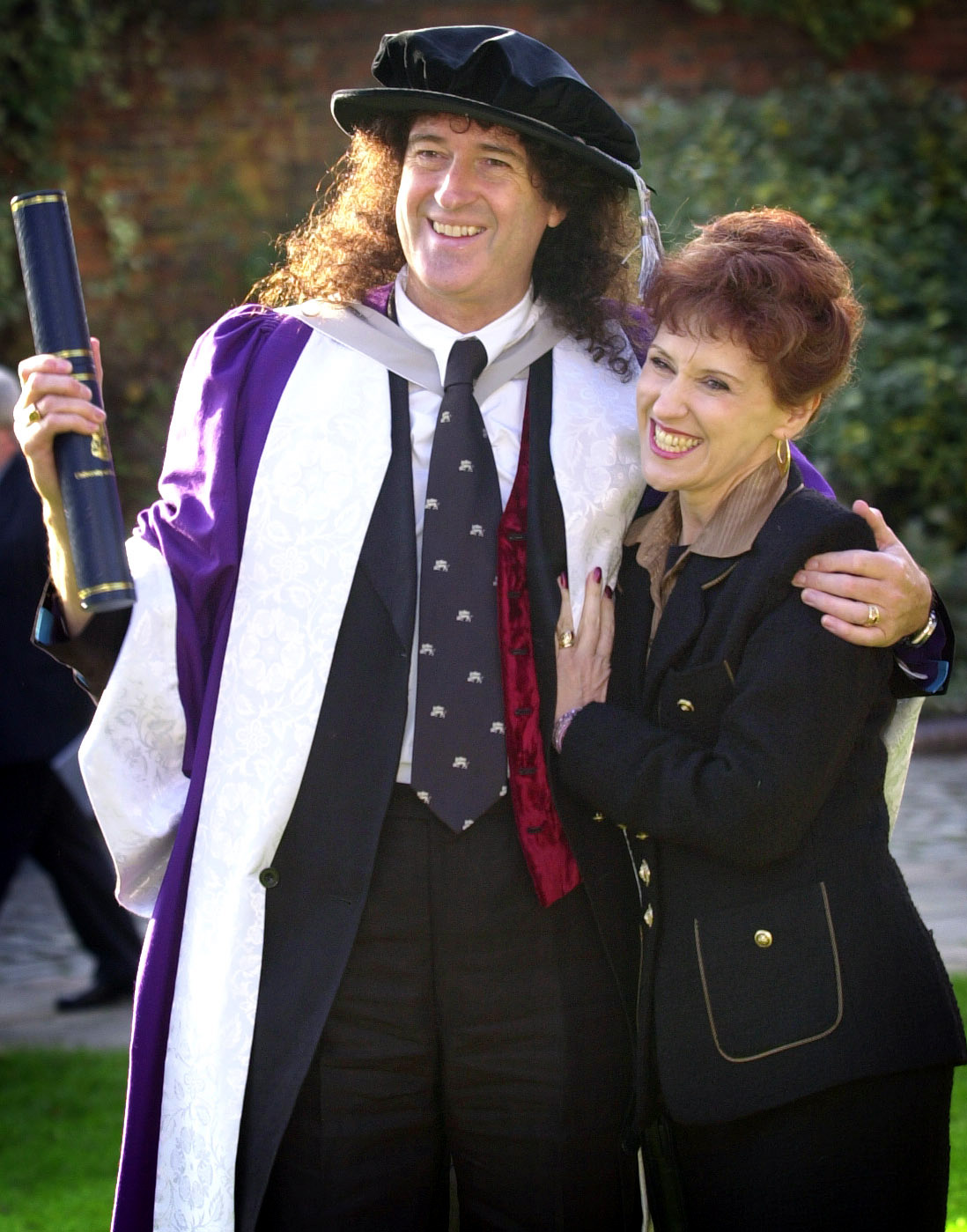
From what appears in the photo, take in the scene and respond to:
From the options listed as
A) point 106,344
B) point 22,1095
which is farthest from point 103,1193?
point 106,344

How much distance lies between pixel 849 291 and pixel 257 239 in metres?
7.04

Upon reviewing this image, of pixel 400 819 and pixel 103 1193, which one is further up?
pixel 400 819

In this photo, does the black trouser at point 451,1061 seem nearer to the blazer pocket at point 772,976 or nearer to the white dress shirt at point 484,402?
the blazer pocket at point 772,976

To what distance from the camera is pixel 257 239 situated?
8.91 metres

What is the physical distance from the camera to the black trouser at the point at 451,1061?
2.25 metres

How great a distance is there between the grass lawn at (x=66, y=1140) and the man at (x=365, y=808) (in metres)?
1.48

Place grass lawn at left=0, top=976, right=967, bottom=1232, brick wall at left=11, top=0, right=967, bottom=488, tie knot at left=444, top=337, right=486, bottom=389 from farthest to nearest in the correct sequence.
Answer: brick wall at left=11, top=0, right=967, bottom=488
grass lawn at left=0, top=976, right=967, bottom=1232
tie knot at left=444, top=337, right=486, bottom=389

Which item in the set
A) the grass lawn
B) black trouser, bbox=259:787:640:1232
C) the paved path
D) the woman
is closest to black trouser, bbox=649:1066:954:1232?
the woman

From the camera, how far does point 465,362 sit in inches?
95.3

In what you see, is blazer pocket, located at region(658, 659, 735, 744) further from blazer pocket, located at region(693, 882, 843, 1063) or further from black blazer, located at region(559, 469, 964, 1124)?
blazer pocket, located at region(693, 882, 843, 1063)

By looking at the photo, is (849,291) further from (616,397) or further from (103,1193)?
(103,1193)

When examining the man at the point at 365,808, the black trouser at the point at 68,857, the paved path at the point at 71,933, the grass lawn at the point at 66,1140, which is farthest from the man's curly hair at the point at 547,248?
the paved path at the point at 71,933

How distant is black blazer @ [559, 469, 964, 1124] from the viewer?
2.10m

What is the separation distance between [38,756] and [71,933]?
130 centimetres
